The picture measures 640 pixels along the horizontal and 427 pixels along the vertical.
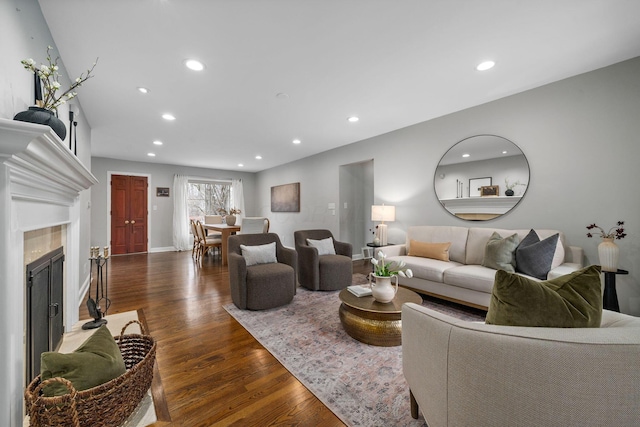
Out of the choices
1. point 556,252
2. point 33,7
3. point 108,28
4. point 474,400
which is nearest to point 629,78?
point 556,252

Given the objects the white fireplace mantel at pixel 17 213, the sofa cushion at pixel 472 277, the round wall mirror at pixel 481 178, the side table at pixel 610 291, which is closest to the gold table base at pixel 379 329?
the sofa cushion at pixel 472 277

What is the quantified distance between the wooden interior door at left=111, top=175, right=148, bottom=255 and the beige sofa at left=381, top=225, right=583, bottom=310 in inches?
261

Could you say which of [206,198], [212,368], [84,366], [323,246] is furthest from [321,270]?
[206,198]

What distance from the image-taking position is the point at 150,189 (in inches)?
280

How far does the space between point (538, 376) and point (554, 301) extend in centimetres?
28

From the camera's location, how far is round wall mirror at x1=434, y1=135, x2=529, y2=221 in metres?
3.11

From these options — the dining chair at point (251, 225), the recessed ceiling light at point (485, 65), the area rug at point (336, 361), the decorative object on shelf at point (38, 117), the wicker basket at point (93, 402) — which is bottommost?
the area rug at point (336, 361)

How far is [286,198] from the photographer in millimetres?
7273

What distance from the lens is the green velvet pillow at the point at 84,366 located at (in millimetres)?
1078

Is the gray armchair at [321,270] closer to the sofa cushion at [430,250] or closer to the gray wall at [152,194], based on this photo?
the sofa cushion at [430,250]

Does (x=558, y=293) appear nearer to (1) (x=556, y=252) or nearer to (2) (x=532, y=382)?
(2) (x=532, y=382)

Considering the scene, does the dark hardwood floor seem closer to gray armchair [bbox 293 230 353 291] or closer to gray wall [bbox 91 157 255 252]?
gray armchair [bbox 293 230 353 291]

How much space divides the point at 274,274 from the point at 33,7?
2663 millimetres

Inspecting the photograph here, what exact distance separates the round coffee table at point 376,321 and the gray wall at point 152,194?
6.80 m
